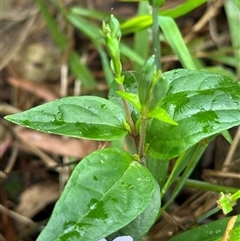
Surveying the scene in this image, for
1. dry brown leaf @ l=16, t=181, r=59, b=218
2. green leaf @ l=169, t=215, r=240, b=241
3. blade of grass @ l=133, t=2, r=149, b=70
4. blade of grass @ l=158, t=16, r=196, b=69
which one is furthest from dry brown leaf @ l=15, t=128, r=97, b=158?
green leaf @ l=169, t=215, r=240, b=241

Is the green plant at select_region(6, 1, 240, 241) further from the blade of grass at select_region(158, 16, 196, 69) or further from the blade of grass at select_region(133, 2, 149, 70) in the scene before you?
the blade of grass at select_region(133, 2, 149, 70)

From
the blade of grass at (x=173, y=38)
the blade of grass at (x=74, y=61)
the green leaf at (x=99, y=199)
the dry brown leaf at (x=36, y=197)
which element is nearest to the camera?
the green leaf at (x=99, y=199)

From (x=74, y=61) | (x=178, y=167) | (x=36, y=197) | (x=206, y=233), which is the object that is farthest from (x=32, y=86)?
(x=206, y=233)

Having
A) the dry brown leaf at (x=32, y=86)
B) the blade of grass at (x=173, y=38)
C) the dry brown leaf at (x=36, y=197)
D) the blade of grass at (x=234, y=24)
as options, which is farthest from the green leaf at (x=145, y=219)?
the dry brown leaf at (x=32, y=86)

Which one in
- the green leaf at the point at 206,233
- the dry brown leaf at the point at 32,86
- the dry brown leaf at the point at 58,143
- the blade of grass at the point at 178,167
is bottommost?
the dry brown leaf at the point at 58,143

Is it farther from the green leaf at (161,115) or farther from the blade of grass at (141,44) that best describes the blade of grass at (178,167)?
the blade of grass at (141,44)

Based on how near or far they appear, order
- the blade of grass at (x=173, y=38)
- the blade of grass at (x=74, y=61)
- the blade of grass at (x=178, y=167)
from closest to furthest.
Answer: the blade of grass at (x=178, y=167)
the blade of grass at (x=173, y=38)
the blade of grass at (x=74, y=61)
